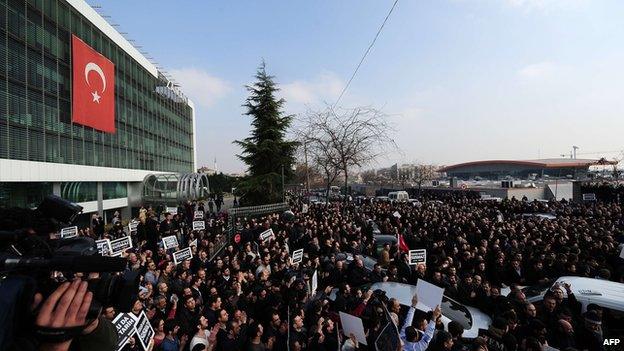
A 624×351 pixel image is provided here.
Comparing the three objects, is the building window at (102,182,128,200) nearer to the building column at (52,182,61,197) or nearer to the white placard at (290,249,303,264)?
the building column at (52,182,61,197)

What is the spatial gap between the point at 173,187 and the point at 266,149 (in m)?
12.8

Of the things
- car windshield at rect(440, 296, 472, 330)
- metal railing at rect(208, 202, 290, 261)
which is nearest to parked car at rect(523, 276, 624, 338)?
car windshield at rect(440, 296, 472, 330)

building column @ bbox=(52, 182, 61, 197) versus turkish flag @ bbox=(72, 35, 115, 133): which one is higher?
turkish flag @ bbox=(72, 35, 115, 133)

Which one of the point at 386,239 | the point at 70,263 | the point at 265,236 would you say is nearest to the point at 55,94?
the point at 265,236

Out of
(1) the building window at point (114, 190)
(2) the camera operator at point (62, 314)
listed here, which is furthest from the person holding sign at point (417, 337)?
(1) the building window at point (114, 190)

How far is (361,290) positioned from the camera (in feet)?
26.2

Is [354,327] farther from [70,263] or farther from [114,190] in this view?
[114,190]

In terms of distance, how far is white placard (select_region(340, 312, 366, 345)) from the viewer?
5.51 metres

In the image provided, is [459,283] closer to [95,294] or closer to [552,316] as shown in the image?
[552,316]

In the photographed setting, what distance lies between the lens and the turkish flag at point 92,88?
97.1ft

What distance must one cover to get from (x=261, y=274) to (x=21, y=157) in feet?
73.6

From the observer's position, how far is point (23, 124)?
23984 mm

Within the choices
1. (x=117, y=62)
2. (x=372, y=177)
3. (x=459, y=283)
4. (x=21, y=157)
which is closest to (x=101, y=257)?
(x=459, y=283)

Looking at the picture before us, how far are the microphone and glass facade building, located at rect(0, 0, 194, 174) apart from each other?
2609 centimetres
